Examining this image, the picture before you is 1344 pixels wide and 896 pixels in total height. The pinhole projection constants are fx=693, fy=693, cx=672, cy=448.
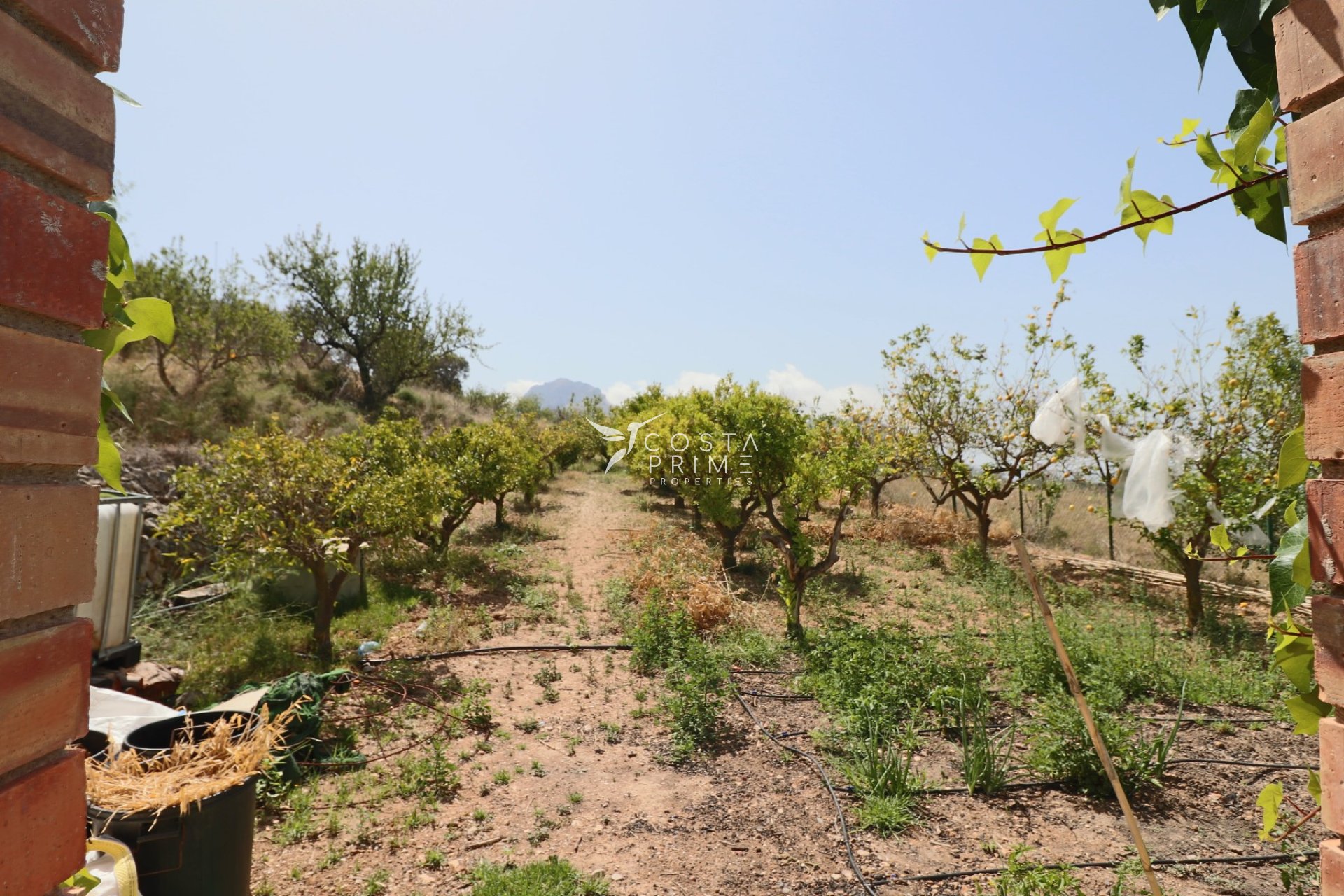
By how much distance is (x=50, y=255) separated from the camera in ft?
2.56

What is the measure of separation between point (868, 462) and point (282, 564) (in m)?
5.98

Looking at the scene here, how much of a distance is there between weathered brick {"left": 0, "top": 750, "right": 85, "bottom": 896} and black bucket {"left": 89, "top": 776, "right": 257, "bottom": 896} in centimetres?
200

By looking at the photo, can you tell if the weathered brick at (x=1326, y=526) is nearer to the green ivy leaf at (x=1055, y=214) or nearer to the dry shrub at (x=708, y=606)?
the green ivy leaf at (x=1055, y=214)

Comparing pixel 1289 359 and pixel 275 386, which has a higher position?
pixel 275 386

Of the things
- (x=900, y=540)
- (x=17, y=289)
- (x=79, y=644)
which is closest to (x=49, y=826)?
(x=79, y=644)

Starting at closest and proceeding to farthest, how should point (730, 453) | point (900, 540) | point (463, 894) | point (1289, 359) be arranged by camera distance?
point (463, 894), point (1289, 359), point (730, 453), point (900, 540)

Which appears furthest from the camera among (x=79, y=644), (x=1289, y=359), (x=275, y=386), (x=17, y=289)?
(x=275, y=386)

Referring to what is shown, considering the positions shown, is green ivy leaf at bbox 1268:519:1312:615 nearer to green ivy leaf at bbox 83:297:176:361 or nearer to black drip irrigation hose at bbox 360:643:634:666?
green ivy leaf at bbox 83:297:176:361

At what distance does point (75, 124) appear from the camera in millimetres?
820

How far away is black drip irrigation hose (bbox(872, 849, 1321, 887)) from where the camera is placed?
126 inches

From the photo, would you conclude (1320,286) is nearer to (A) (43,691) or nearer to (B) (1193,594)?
(A) (43,691)

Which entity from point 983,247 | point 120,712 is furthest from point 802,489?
point 983,247

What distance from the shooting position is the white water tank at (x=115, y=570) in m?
4.96

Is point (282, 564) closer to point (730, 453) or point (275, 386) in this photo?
A: point (730, 453)
